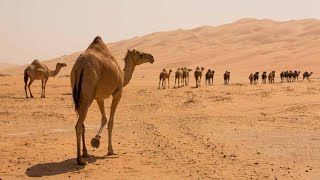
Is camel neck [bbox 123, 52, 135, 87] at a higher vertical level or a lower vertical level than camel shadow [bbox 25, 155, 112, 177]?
higher

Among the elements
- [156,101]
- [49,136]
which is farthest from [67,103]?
[49,136]

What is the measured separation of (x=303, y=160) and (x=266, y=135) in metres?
3.31

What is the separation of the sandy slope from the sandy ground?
135 ft

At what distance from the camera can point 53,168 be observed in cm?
900

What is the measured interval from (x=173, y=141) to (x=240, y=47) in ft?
269

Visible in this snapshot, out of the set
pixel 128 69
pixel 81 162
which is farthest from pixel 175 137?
pixel 81 162

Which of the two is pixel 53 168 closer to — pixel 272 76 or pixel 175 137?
pixel 175 137

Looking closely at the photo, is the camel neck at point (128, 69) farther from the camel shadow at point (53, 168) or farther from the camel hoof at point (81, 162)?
the camel hoof at point (81, 162)

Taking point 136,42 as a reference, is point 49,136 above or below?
below

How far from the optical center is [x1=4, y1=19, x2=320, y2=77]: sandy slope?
6900 centimetres

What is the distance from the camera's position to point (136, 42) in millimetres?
A: 127562

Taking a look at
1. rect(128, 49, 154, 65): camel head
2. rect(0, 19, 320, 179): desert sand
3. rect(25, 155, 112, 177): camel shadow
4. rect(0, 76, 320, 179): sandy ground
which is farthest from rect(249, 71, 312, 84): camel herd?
rect(25, 155, 112, 177): camel shadow

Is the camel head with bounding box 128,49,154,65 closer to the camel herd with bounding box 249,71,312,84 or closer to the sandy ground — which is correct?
the sandy ground

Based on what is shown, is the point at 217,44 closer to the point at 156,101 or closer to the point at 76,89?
the point at 156,101
